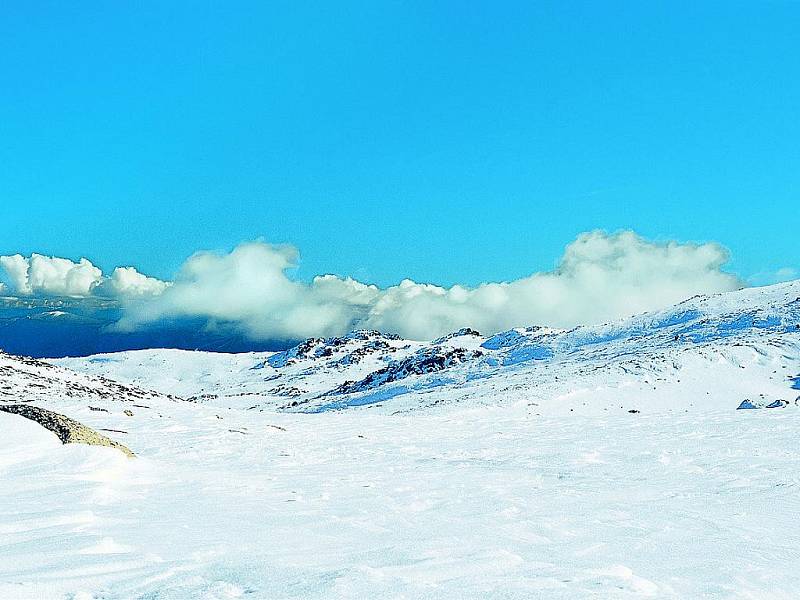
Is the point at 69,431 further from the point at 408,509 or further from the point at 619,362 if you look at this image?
the point at 619,362

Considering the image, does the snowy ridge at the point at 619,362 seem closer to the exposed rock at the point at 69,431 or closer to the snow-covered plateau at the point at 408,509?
the snow-covered plateau at the point at 408,509

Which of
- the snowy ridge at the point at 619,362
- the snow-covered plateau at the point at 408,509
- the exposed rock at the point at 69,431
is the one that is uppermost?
the snowy ridge at the point at 619,362

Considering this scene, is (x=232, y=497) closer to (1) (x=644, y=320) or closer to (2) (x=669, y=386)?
(2) (x=669, y=386)

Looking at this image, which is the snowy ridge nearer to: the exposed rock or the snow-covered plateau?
the snow-covered plateau

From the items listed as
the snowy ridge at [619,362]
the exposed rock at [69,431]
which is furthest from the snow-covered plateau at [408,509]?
the snowy ridge at [619,362]

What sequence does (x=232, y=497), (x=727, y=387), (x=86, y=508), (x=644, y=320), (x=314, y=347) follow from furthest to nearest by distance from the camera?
(x=314, y=347), (x=644, y=320), (x=727, y=387), (x=232, y=497), (x=86, y=508)

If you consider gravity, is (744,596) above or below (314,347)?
below

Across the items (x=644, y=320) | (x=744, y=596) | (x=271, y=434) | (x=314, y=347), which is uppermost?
(x=314, y=347)

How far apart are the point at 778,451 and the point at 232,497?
11177mm

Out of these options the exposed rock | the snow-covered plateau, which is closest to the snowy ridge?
the snow-covered plateau

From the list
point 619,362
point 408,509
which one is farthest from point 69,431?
point 619,362

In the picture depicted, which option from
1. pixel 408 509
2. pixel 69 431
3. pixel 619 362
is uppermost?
pixel 619 362

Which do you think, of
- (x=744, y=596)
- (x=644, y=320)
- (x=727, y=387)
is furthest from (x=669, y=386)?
(x=744, y=596)

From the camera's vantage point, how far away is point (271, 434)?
19531 mm
